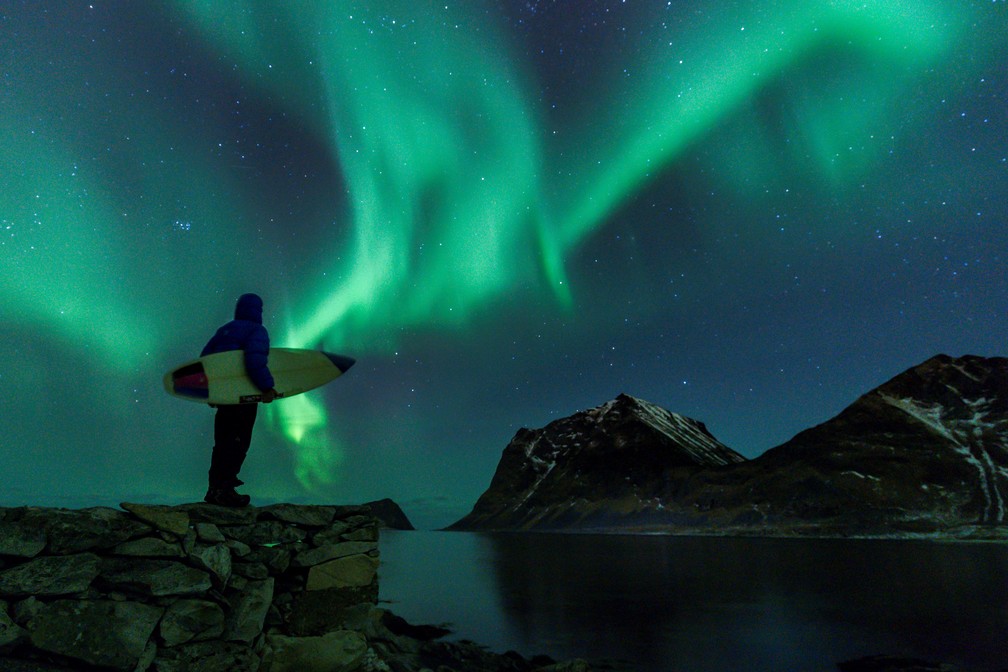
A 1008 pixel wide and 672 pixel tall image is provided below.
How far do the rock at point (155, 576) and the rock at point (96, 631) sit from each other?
0.21 metres

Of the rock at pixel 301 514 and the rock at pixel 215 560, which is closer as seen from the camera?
the rock at pixel 215 560

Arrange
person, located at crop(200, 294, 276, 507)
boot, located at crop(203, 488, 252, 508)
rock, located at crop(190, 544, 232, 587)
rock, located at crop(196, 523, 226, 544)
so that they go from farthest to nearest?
person, located at crop(200, 294, 276, 507) < boot, located at crop(203, 488, 252, 508) < rock, located at crop(196, 523, 226, 544) < rock, located at crop(190, 544, 232, 587)

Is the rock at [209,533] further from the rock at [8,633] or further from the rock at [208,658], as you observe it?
the rock at [8,633]

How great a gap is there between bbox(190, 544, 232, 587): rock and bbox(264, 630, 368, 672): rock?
1221mm

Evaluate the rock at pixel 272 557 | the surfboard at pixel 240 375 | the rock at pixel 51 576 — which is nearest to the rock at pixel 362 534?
the rock at pixel 272 557

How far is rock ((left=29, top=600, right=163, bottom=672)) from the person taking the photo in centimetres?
626

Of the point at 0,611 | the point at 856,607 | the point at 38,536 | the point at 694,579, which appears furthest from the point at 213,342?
the point at 694,579

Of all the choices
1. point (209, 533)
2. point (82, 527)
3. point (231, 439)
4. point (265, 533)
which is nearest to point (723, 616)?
point (265, 533)

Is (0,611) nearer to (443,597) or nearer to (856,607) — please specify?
(443,597)

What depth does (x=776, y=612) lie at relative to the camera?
41.0 meters

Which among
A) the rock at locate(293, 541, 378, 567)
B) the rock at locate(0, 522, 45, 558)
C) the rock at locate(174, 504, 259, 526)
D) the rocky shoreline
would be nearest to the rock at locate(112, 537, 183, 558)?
the rocky shoreline

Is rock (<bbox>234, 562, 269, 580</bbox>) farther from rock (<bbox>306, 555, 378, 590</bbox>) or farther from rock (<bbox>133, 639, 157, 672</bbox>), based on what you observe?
rock (<bbox>133, 639, 157, 672</bbox>)

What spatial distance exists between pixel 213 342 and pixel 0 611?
4528 millimetres

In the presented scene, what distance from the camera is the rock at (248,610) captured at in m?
7.62
